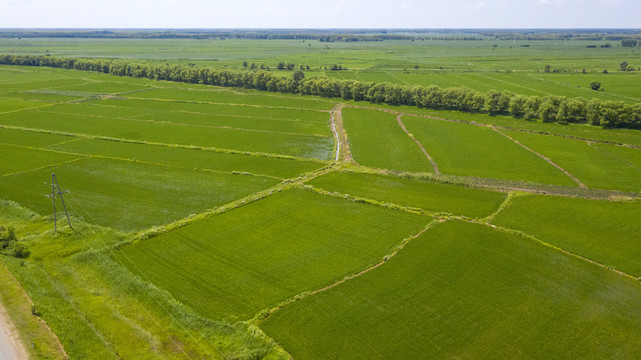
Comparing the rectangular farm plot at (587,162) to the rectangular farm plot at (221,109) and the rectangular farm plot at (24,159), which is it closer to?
the rectangular farm plot at (221,109)

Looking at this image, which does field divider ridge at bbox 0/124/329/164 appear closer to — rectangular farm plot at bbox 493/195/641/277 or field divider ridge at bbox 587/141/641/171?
rectangular farm plot at bbox 493/195/641/277

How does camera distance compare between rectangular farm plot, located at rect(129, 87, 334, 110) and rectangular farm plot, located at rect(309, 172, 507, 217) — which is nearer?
rectangular farm plot, located at rect(309, 172, 507, 217)

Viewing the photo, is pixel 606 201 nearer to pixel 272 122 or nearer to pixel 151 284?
pixel 151 284

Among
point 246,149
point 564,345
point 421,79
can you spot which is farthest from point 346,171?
point 421,79

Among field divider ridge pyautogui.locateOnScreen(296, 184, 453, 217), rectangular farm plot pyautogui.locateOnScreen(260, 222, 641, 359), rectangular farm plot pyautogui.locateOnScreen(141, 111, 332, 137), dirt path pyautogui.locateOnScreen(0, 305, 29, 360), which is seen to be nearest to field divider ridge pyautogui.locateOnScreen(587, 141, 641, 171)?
rectangular farm plot pyautogui.locateOnScreen(260, 222, 641, 359)

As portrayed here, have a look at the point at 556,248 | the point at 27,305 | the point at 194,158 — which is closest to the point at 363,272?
the point at 556,248

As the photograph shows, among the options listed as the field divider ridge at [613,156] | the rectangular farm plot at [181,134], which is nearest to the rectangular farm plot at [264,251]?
the rectangular farm plot at [181,134]

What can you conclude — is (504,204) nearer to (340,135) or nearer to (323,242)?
(323,242)

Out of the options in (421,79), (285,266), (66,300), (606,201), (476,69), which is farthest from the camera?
(476,69)
